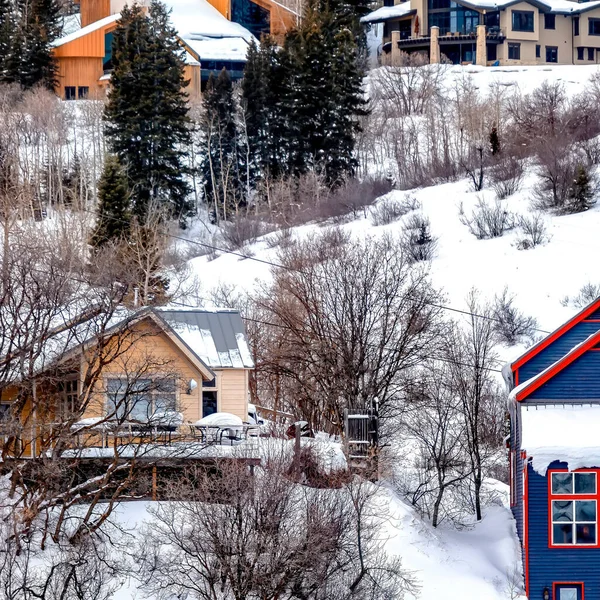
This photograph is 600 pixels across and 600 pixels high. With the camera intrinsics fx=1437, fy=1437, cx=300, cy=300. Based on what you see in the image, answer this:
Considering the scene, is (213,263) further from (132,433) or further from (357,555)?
(357,555)

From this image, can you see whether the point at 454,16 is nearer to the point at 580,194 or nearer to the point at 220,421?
the point at 580,194

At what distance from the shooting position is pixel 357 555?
30.4 metres

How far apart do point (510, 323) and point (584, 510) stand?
19.7m

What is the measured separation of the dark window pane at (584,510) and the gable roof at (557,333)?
3.81m

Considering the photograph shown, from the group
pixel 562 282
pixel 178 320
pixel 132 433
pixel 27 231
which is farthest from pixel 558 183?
pixel 132 433

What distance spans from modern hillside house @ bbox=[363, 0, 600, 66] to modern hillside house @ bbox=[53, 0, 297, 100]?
845 centimetres

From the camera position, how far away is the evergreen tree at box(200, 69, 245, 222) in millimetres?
76625

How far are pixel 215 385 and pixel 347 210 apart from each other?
30354 millimetres

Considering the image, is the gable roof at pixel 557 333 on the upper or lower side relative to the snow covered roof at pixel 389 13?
lower

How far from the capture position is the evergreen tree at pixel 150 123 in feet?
227

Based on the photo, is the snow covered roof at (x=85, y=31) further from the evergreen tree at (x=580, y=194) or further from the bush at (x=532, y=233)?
the bush at (x=532, y=233)

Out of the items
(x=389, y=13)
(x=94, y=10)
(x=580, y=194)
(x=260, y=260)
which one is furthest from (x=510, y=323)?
(x=94, y=10)

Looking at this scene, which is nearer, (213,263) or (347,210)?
(213,263)

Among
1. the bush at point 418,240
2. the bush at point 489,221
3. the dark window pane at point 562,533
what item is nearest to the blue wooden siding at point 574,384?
the dark window pane at point 562,533
